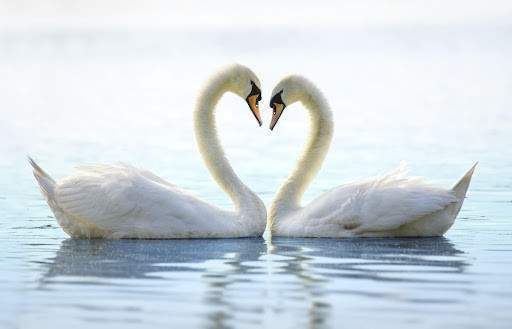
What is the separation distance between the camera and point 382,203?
44.0 ft

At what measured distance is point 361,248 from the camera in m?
13.0

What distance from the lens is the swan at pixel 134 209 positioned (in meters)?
13.5

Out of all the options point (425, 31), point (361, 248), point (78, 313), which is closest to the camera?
point (78, 313)

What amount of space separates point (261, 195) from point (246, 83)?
8.94 feet

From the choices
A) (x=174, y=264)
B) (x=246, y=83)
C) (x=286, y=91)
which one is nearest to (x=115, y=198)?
(x=174, y=264)

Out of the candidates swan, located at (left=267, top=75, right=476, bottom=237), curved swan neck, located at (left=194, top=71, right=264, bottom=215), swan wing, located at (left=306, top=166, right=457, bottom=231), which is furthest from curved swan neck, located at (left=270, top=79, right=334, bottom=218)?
swan wing, located at (left=306, top=166, right=457, bottom=231)

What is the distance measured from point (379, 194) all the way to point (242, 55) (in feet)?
144

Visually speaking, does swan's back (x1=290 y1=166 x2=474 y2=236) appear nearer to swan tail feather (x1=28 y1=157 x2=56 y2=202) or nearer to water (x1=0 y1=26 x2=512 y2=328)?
water (x1=0 y1=26 x2=512 y2=328)

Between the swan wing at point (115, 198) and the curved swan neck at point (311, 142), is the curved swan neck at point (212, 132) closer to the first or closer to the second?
the curved swan neck at point (311, 142)

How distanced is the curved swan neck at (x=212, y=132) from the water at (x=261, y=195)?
109cm

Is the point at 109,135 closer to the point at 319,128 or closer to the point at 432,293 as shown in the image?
the point at 319,128

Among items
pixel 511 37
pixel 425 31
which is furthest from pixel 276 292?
pixel 425 31

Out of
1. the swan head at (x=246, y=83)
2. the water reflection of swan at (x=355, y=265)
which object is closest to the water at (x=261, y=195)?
the water reflection of swan at (x=355, y=265)

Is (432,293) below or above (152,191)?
below
